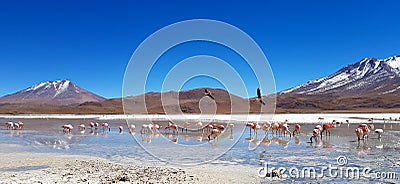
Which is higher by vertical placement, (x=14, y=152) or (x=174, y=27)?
(x=174, y=27)

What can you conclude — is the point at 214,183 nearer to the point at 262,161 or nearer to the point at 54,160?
the point at 262,161

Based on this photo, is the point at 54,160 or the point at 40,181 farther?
the point at 54,160

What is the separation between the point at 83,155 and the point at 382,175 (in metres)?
11.1

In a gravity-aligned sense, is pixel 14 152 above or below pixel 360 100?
below

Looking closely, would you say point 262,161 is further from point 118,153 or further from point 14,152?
point 14,152

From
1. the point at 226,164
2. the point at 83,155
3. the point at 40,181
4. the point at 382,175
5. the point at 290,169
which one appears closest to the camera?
the point at 40,181

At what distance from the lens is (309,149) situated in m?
16.2

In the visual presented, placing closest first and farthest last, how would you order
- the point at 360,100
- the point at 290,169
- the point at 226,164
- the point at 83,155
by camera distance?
the point at 290,169
the point at 226,164
the point at 83,155
the point at 360,100

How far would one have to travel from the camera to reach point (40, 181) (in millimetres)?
9328

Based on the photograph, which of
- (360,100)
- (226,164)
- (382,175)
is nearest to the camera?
(382,175)

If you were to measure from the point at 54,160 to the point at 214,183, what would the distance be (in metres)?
6.81

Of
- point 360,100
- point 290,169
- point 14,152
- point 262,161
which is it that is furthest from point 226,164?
point 360,100

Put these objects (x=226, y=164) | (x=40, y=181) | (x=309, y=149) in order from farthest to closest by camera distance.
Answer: (x=309, y=149) → (x=226, y=164) → (x=40, y=181)

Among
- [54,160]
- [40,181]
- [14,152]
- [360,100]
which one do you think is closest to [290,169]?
[40,181]
